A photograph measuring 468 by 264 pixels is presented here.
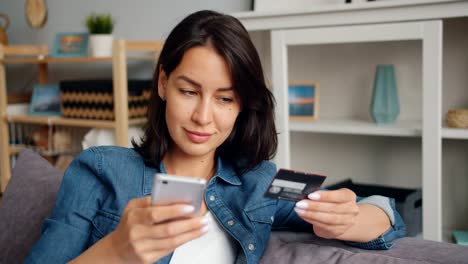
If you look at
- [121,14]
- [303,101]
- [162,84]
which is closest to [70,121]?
[121,14]

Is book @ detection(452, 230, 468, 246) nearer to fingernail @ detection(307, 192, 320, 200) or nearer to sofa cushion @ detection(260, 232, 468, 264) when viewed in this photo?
sofa cushion @ detection(260, 232, 468, 264)

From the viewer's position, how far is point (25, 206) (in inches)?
45.5

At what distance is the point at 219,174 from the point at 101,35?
1.76m

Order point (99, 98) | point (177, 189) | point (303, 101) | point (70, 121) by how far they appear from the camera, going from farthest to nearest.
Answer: point (70, 121) → point (99, 98) → point (303, 101) → point (177, 189)

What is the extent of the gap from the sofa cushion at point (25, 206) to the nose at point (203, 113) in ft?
1.38

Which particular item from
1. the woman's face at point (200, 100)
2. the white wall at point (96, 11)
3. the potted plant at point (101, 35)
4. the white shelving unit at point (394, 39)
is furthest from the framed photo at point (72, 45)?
the woman's face at point (200, 100)

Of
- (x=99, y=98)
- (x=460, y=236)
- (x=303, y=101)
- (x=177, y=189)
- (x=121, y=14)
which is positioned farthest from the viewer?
(x=121, y=14)

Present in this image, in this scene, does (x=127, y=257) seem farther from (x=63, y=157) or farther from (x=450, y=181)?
(x=63, y=157)

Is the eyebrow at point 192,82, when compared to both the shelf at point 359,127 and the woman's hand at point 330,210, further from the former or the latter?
the shelf at point 359,127

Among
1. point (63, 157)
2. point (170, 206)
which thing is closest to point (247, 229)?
point (170, 206)

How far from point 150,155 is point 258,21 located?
101 cm

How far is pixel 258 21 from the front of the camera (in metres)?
1.91

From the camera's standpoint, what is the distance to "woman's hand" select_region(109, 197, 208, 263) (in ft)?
2.28

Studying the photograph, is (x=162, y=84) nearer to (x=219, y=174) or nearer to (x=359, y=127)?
(x=219, y=174)
